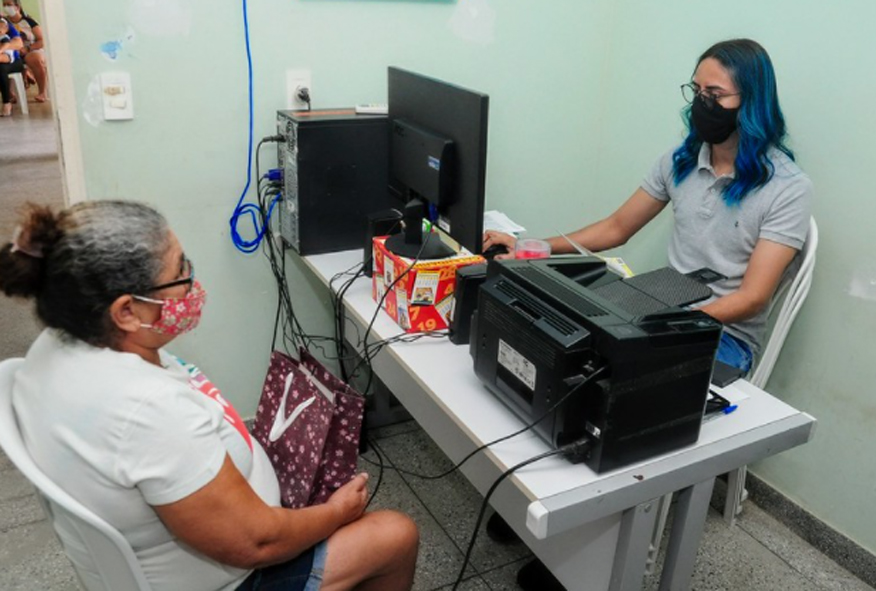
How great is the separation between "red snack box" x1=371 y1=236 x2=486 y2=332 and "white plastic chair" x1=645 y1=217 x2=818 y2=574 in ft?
2.49

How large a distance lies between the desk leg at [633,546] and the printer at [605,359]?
0.11 metres

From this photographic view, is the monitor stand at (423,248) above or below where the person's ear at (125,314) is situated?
below

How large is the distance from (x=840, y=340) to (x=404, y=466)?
4.48 feet

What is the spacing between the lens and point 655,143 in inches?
98.8

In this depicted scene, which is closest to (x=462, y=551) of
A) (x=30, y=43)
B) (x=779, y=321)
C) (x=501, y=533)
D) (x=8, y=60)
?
(x=501, y=533)

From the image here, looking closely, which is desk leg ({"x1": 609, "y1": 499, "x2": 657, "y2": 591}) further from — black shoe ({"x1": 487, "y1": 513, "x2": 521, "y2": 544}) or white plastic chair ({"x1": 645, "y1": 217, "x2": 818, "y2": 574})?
black shoe ({"x1": 487, "y1": 513, "x2": 521, "y2": 544})

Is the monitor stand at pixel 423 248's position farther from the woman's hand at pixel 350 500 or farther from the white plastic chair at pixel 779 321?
the white plastic chair at pixel 779 321

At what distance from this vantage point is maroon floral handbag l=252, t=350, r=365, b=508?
140 centimetres

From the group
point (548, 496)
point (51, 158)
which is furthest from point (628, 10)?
point (51, 158)

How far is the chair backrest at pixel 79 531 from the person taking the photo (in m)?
1.01

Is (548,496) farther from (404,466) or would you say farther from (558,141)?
(558,141)

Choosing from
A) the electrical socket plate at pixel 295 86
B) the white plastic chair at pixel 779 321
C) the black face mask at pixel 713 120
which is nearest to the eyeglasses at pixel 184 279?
the electrical socket plate at pixel 295 86

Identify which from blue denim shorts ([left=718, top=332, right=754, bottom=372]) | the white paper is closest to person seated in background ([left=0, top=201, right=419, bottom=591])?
the white paper

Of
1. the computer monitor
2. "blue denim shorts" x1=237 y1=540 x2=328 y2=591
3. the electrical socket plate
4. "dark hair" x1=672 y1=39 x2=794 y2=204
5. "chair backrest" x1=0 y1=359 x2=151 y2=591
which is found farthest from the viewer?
Result: the electrical socket plate
